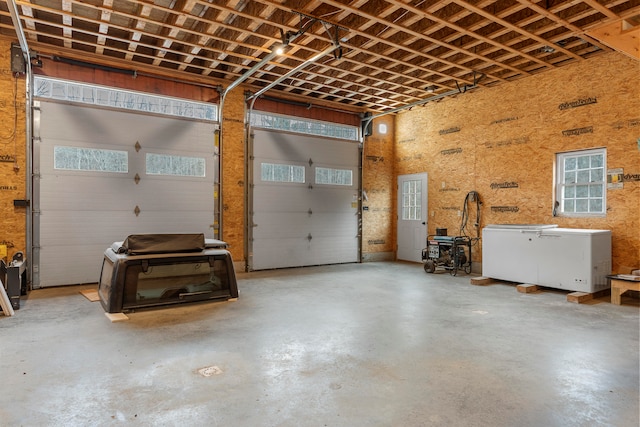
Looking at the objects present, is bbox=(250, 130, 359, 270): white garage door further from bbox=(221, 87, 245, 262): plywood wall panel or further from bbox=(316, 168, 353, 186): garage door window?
bbox=(221, 87, 245, 262): plywood wall panel

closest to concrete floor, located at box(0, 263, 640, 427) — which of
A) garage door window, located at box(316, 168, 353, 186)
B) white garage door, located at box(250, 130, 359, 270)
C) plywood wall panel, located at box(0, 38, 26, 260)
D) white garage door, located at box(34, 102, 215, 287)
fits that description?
white garage door, located at box(34, 102, 215, 287)

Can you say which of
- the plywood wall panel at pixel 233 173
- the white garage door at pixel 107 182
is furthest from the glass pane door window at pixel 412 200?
the white garage door at pixel 107 182

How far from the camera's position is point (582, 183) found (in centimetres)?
649

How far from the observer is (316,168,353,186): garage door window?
8.88 m

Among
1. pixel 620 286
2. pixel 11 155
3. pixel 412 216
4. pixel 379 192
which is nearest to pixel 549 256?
pixel 620 286

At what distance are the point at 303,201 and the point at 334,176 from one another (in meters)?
1.04

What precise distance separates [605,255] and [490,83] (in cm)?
380

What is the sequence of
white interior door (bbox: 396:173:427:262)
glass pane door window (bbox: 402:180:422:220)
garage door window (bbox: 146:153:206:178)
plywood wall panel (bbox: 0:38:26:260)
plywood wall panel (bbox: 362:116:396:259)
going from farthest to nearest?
plywood wall panel (bbox: 362:116:396:259)
glass pane door window (bbox: 402:180:422:220)
white interior door (bbox: 396:173:427:262)
garage door window (bbox: 146:153:206:178)
plywood wall panel (bbox: 0:38:26:260)

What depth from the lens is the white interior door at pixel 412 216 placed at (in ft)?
30.6

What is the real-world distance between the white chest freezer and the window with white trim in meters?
0.55

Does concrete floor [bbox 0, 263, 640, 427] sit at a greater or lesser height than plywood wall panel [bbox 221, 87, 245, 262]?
lesser

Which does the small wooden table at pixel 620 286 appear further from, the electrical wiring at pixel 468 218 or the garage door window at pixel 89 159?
the garage door window at pixel 89 159

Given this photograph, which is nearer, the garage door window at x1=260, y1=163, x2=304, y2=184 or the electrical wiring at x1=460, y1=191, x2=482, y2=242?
the electrical wiring at x1=460, y1=191, x2=482, y2=242

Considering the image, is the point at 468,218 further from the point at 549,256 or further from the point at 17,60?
the point at 17,60
